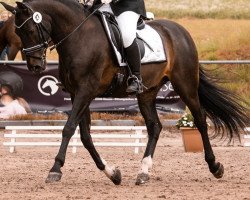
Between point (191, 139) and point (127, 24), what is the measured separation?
4.90 m

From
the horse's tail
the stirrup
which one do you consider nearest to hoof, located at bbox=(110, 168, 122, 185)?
the stirrup

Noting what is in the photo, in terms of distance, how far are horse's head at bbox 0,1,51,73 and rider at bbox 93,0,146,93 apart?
0.96m

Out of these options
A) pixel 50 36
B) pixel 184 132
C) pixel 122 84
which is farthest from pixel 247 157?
pixel 50 36

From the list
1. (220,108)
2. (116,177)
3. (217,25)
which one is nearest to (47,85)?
(220,108)

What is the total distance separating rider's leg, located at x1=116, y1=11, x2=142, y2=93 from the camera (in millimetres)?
12352

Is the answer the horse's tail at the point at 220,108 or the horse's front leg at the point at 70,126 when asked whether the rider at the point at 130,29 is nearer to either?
the horse's front leg at the point at 70,126

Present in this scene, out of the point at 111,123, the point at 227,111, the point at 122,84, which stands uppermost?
the point at 122,84

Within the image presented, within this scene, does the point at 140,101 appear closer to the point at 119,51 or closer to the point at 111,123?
the point at 119,51

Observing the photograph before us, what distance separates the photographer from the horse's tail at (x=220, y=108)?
45.2ft

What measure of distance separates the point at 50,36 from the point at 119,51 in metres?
0.89

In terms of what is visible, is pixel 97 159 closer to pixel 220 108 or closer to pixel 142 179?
pixel 142 179

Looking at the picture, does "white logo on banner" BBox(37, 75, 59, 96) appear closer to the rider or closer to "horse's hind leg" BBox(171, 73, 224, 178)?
"horse's hind leg" BBox(171, 73, 224, 178)

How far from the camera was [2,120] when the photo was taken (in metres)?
19.5

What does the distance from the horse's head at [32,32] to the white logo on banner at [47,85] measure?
24.6 ft
